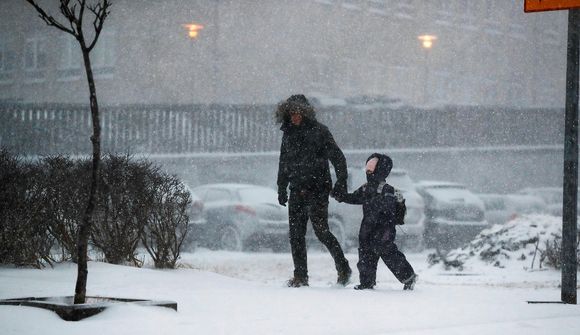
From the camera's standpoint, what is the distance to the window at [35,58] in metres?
36.5

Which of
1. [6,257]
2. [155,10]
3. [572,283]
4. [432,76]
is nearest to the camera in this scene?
[572,283]

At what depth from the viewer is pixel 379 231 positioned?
30.3ft

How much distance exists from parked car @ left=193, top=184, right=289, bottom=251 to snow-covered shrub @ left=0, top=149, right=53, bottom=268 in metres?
8.79

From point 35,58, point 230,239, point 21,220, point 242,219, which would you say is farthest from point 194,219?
point 35,58

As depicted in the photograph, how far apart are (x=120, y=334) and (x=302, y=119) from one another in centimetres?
399

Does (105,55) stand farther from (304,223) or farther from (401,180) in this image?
(304,223)

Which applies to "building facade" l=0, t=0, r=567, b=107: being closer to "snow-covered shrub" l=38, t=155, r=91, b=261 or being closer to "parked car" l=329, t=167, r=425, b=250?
"parked car" l=329, t=167, r=425, b=250

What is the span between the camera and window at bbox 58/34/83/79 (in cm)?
3581

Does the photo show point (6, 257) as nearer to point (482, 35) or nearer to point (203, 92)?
point (203, 92)

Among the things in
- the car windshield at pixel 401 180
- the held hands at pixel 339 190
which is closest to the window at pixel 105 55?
the car windshield at pixel 401 180

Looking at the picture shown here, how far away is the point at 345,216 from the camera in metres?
19.4

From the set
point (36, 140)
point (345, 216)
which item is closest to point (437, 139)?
point (36, 140)

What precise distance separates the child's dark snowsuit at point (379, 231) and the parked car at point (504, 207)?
588 inches

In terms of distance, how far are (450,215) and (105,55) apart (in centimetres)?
1873
